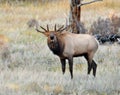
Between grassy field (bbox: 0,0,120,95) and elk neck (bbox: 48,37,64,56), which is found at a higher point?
elk neck (bbox: 48,37,64,56)

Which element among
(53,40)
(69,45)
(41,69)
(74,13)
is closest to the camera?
(53,40)

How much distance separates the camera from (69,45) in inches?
462

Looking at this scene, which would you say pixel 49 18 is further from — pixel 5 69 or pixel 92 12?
pixel 5 69

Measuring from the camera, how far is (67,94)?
10211 mm

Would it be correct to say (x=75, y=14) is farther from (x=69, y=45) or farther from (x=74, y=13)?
(x=69, y=45)

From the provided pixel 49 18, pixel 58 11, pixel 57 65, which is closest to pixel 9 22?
pixel 49 18

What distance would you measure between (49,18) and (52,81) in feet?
48.8

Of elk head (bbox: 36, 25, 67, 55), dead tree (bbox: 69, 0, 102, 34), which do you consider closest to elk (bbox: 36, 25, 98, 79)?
elk head (bbox: 36, 25, 67, 55)

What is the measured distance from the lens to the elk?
11266 mm

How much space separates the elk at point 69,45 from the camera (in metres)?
11.3

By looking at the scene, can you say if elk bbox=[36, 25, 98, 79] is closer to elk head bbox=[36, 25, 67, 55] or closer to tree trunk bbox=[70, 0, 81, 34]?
elk head bbox=[36, 25, 67, 55]

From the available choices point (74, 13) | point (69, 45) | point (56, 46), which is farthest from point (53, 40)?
point (74, 13)

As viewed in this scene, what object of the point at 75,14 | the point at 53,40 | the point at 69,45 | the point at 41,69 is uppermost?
the point at 75,14

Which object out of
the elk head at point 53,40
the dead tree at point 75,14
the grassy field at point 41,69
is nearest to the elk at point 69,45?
the elk head at point 53,40
